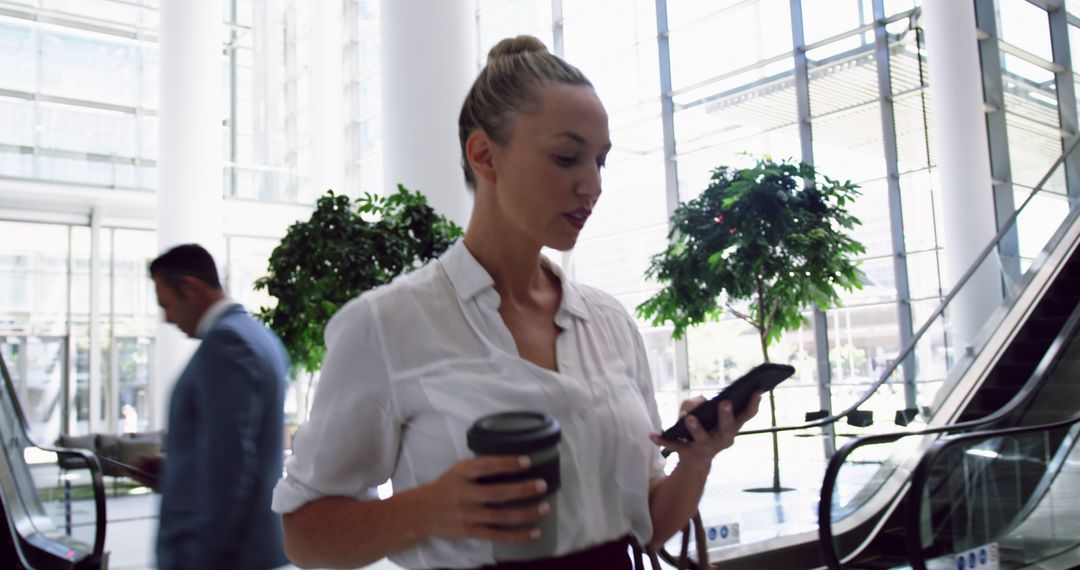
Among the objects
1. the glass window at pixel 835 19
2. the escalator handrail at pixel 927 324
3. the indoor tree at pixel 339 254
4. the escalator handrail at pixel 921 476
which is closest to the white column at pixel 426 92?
the indoor tree at pixel 339 254

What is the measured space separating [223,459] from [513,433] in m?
2.24

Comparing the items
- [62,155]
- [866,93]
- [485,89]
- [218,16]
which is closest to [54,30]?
[62,155]

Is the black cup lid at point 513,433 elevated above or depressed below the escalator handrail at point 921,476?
above

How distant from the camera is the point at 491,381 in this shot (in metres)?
1.24

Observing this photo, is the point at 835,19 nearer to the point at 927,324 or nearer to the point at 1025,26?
the point at 1025,26

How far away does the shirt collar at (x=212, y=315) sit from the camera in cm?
339

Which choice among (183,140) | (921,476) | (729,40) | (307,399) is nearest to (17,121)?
(183,140)

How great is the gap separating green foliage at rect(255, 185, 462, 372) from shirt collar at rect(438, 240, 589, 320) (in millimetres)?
5002

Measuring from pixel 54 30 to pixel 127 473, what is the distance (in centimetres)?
2000

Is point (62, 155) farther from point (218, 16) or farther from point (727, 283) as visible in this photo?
point (727, 283)

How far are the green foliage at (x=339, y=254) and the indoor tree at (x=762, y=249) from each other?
336 cm

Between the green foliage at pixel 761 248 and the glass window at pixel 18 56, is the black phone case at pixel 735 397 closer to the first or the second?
the green foliage at pixel 761 248

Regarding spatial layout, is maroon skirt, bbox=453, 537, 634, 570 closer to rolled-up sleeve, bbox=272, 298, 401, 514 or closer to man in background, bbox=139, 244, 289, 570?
rolled-up sleeve, bbox=272, 298, 401, 514

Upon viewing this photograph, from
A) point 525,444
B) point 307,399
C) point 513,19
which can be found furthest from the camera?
point 513,19
